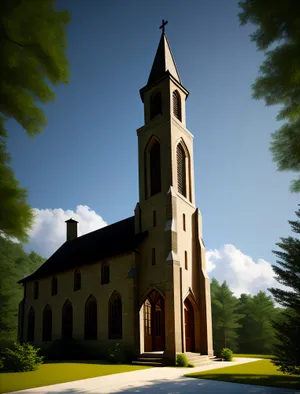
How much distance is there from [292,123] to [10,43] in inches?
339

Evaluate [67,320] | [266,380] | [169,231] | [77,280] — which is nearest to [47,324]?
[67,320]

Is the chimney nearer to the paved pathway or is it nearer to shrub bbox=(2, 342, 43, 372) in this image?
shrub bbox=(2, 342, 43, 372)

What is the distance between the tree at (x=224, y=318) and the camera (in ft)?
143

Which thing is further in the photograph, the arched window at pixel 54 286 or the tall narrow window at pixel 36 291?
the tall narrow window at pixel 36 291

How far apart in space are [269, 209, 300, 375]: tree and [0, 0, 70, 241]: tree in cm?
846

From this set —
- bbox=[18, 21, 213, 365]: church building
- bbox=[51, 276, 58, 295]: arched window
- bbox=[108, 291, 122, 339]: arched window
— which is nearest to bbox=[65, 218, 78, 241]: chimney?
bbox=[51, 276, 58, 295]: arched window

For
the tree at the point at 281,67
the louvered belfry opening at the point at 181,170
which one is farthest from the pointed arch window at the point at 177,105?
the tree at the point at 281,67

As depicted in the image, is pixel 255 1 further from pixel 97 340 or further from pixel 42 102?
pixel 97 340

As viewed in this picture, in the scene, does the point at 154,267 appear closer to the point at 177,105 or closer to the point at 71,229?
the point at 177,105

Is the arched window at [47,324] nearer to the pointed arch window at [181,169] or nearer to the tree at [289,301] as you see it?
the pointed arch window at [181,169]

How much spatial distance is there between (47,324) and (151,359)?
15.4 meters

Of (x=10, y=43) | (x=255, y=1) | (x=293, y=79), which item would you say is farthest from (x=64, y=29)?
(x=293, y=79)

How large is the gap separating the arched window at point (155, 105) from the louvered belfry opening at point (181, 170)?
3.44m

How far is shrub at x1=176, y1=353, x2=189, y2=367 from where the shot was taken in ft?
65.2
